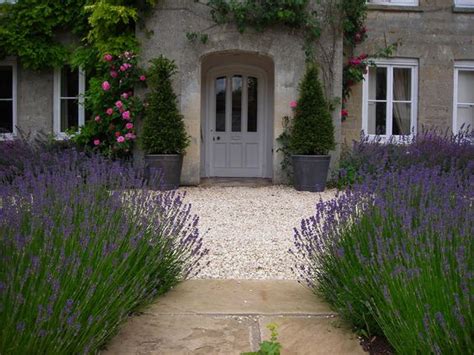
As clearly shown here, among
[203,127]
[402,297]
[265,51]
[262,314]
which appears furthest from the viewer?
[203,127]

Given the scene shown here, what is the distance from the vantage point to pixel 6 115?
1131cm

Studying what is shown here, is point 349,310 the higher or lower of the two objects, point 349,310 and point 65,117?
the lower

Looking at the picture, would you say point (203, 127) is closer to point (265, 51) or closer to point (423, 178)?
point (265, 51)

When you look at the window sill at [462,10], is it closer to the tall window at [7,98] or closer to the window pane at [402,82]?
the window pane at [402,82]

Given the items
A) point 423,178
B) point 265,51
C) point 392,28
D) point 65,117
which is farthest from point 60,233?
point 392,28

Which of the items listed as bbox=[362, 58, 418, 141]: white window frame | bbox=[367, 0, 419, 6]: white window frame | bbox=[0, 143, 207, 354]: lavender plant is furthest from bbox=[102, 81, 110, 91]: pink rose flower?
bbox=[0, 143, 207, 354]: lavender plant

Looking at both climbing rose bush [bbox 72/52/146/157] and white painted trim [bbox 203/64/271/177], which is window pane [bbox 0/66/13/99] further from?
white painted trim [bbox 203/64/271/177]

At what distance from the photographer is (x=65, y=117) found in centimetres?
1124

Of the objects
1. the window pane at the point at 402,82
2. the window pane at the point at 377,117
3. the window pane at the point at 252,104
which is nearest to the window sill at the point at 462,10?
the window pane at the point at 402,82

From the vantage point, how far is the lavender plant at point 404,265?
2166 mm

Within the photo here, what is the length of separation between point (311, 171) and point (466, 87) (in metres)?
5.10

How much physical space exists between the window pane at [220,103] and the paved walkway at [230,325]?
8643mm

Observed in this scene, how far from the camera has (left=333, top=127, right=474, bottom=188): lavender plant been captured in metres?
9.25

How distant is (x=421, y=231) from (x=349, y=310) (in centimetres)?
55
